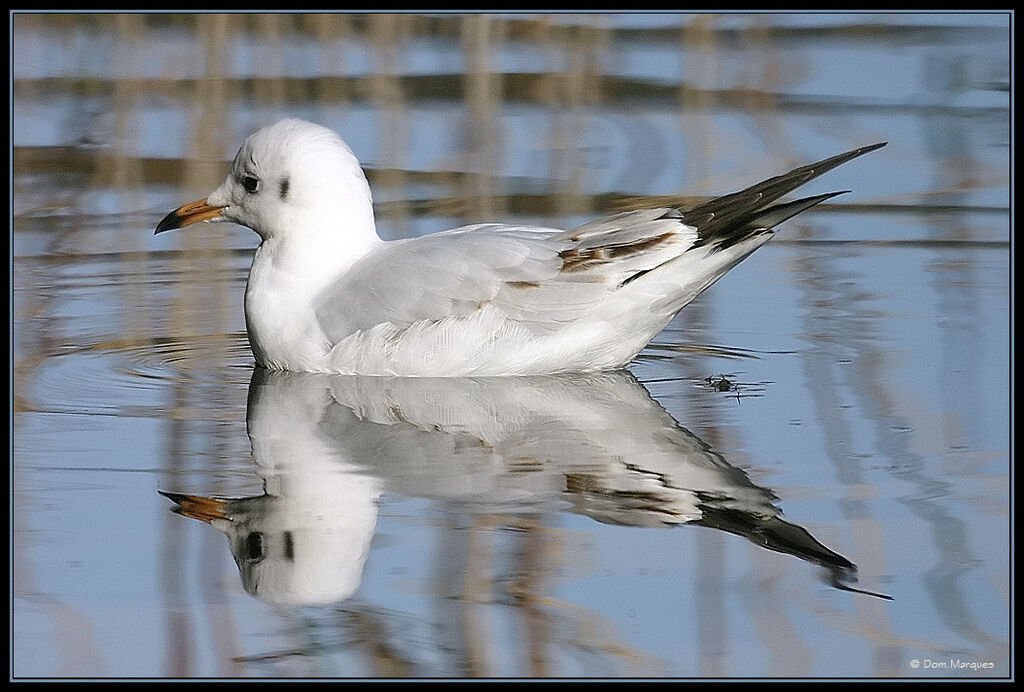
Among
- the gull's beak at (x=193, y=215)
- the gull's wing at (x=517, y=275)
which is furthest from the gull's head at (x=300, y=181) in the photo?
the gull's wing at (x=517, y=275)

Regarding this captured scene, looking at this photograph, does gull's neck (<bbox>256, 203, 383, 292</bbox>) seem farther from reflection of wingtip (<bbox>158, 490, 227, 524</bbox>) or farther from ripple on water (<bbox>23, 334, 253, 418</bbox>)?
reflection of wingtip (<bbox>158, 490, 227, 524</bbox>)

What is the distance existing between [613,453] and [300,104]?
6882 millimetres

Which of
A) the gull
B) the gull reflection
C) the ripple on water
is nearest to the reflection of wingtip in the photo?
the gull reflection

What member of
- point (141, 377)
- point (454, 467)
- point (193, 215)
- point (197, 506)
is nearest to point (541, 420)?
point (454, 467)

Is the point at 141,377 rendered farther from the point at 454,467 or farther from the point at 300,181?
the point at 454,467

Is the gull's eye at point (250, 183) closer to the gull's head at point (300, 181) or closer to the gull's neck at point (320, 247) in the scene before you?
the gull's head at point (300, 181)

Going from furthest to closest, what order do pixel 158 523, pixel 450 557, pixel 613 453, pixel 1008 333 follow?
pixel 1008 333, pixel 613 453, pixel 158 523, pixel 450 557

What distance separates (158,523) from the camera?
5086 millimetres

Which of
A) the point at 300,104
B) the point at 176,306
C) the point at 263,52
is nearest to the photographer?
the point at 176,306

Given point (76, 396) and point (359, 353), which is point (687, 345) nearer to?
point (359, 353)

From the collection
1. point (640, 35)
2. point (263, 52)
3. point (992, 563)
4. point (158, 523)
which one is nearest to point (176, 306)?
point (158, 523)

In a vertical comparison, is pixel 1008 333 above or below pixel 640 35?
below

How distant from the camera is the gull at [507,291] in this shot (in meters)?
6.52

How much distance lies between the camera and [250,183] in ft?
23.2
